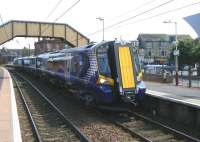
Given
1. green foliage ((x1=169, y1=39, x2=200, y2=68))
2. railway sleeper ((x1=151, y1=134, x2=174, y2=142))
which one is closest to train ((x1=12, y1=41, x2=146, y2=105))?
railway sleeper ((x1=151, y1=134, x2=174, y2=142))

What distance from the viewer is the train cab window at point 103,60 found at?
19.2 metres

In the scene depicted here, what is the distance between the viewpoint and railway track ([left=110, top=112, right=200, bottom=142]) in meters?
14.4

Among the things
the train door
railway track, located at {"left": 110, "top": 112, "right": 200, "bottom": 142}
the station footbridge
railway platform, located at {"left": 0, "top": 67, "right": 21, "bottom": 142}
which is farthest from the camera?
the station footbridge

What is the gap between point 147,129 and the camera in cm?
1648

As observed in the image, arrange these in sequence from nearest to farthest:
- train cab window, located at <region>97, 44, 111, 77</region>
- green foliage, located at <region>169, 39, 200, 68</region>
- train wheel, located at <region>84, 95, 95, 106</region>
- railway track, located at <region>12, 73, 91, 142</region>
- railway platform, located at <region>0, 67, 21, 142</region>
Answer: railway platform, located at <region>0, 67, 21, 142</region>, railway track, located at <region>12, 73, 91, 142</region>, train cab window, located at <region>97, 44, 111, 77</region>, train wheel, located at <region>84, 95, 95, 106</region>, green foliage, located at <region>169, 39, 200, 68</region>

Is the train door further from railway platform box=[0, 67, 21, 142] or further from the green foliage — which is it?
the green foliage

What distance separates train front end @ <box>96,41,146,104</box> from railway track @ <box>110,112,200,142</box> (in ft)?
2.47

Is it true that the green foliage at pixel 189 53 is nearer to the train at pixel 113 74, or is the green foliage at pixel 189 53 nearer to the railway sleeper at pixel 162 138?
the train at pixel 113 74

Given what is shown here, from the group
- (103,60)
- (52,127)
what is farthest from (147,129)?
(103,60)

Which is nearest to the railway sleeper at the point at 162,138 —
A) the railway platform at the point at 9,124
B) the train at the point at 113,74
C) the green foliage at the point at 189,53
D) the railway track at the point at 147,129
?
the railway track at the point at 147,129

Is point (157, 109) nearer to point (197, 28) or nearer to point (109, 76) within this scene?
point (109, 76)

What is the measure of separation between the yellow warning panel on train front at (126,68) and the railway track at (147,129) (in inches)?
50.3

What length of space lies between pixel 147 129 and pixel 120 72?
3171 mm

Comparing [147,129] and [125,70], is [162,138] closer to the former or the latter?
[147,129]
